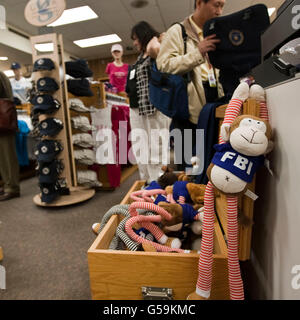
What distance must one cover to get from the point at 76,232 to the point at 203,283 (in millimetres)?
1081

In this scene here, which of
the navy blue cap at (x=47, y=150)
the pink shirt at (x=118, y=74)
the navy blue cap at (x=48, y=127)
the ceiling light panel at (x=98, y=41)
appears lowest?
the navy blue cap at (x=47, y=150)

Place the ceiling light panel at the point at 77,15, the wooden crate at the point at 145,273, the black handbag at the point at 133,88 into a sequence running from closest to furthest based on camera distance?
the wooden crate at the point at 145,273 → the black handbag at the point at 133,88 → the ceiling light panel at the point at 77,15

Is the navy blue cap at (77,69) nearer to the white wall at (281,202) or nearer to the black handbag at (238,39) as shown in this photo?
the black handbag at (238,39)

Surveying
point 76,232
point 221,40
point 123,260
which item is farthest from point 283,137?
point 76,232

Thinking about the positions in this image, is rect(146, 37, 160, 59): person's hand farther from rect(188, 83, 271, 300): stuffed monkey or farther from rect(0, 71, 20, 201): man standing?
rect(0, 71, 20, 201): man standing

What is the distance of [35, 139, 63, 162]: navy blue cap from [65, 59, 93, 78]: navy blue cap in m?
0.69

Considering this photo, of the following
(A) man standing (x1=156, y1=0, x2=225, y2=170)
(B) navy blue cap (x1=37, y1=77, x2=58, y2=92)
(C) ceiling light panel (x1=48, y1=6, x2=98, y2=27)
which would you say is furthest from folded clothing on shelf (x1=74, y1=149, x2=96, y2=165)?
(C) ceiling light panel (x1=48, y1=6, x2=98, y2=27)

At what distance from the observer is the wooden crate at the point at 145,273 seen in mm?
499

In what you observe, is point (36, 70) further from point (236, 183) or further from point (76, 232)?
point (236, 183)

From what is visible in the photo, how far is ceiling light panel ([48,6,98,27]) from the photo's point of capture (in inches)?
125

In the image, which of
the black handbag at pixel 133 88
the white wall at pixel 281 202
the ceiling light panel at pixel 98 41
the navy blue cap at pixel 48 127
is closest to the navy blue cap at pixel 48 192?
the navy blue cap at pixel 48 127

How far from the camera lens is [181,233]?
Answer: 72cm

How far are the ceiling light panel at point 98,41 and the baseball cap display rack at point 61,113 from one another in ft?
10.6

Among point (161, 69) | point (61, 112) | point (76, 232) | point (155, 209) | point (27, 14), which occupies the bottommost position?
point (76, 232)
